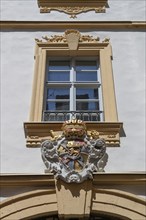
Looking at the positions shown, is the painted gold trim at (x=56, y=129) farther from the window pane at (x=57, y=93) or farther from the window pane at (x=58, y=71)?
the window pane at (x=58, y=71)

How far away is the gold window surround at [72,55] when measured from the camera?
7.14m

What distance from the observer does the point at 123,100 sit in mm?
7637

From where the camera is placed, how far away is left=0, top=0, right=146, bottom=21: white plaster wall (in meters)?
9.51

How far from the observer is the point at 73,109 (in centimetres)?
772

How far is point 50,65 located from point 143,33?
6.48 ft

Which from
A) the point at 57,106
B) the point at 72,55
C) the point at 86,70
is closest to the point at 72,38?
the point at 72,55

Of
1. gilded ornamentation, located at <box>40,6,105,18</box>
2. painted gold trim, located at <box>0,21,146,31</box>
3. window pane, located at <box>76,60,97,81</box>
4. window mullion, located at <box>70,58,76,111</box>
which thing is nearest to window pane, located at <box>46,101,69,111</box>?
window mullion, located at <box>70,58,76,111</box>

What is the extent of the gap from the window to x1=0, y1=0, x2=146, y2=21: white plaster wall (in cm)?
124

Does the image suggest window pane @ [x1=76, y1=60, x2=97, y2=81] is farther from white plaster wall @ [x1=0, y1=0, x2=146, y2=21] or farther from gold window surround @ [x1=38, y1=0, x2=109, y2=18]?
gold window surround @ [x1=38, y1=0, x2=109, y2=18]

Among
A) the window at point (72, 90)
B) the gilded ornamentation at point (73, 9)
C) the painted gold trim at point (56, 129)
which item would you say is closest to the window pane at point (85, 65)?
the window at point (72, 90)

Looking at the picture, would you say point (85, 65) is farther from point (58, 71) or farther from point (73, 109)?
point (73, 109)

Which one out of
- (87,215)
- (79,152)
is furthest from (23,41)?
(87,215)

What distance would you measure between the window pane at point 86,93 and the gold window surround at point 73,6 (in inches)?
88.6

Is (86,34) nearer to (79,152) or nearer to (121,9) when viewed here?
(121,9)
